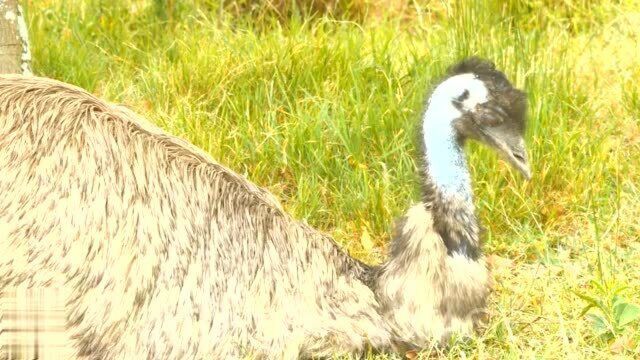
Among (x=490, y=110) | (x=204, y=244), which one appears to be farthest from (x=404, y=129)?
(x=204, y=244)

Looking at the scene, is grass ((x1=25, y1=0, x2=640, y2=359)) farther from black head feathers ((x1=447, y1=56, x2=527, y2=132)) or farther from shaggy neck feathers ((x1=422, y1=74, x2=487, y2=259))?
black head feathers ((x1=447, y1=56, x2=527, y2=132))

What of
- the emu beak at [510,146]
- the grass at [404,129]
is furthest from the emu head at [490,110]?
the grass at [404,129]

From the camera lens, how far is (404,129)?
5.33 m

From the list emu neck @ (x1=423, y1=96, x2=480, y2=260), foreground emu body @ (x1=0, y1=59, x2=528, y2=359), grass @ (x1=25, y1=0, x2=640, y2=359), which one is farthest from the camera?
grass @ (x1=25, y1=0, x2=640, y2=359)

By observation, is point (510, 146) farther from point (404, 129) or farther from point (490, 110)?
point (404, 129)

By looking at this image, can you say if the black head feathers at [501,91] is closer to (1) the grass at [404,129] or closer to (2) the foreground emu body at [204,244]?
(2) the foreground emu body at [204,244]

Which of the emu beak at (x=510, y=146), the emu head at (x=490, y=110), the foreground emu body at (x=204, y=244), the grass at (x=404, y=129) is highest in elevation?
the emu head at (x=490, y=110)

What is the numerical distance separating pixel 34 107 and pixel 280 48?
217cm

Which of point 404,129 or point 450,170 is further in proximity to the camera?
point 404,129

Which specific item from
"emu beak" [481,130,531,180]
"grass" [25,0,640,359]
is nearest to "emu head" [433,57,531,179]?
"emu beak" [481,130,531,180]

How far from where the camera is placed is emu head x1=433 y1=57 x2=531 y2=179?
4.05 meters

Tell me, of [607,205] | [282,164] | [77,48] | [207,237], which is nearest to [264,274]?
[207,237]

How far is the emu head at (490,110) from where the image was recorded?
13.3ft

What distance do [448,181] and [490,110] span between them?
27 cm
